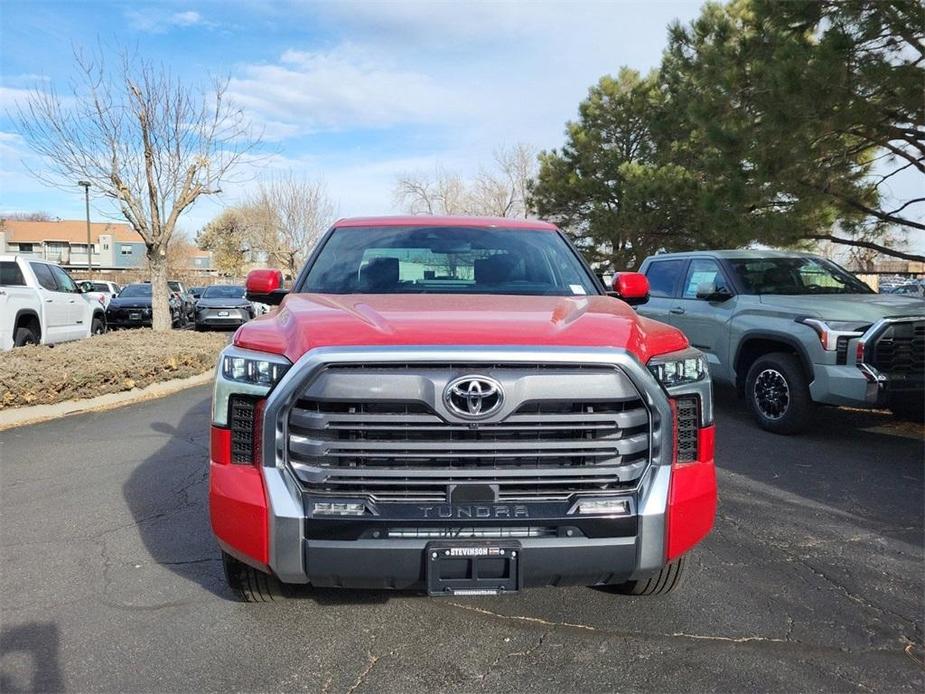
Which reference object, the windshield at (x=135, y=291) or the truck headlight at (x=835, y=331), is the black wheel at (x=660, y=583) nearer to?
the truck headlight at (x=835, y=331)

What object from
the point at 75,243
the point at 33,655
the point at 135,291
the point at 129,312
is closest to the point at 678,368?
the point at 33,655

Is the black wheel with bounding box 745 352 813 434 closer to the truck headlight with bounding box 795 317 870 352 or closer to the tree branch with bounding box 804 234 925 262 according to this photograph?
the truck headlight with bounding box 795 317 870 352

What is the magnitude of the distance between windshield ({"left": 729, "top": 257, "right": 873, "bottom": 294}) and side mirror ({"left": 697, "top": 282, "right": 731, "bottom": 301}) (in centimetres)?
23

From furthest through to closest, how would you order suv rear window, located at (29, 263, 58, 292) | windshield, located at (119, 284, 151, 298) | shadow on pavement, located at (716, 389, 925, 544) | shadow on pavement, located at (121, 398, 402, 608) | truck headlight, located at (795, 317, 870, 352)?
windshield, located at (119, 284, 151, 298), suv rear window, located at (29, 263, 58, 292), truck headlight, located at (795, 317, 870, 352), shadow on pavement, located at (716, 389, 925, 544), shadow on pavement, located at (121, 398, 402, 608)

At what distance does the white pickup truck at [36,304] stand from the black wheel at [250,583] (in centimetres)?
928

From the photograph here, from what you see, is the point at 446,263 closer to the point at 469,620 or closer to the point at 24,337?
the point at 469,620

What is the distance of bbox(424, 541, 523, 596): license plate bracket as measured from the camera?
98.1 inches

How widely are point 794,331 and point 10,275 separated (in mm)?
11749

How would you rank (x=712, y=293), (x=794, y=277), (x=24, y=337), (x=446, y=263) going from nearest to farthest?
(x=446, y=263) < (x=712, y=293) < (x=794, y=277) < (x=24, y=337)

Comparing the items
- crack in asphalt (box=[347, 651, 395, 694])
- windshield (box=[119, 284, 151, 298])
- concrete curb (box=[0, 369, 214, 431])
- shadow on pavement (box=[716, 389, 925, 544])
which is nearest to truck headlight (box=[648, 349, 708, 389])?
crack in asphalt (box=[347, 651, 395, 694])

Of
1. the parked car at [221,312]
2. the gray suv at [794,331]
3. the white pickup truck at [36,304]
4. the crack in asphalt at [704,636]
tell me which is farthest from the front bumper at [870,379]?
the parked car at [221,312]

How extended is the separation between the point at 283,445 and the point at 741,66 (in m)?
8.51

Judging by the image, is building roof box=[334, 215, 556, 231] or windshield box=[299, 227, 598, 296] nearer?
windshield box=[299, 227, 598, 296]

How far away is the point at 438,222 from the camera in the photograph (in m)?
4.60
